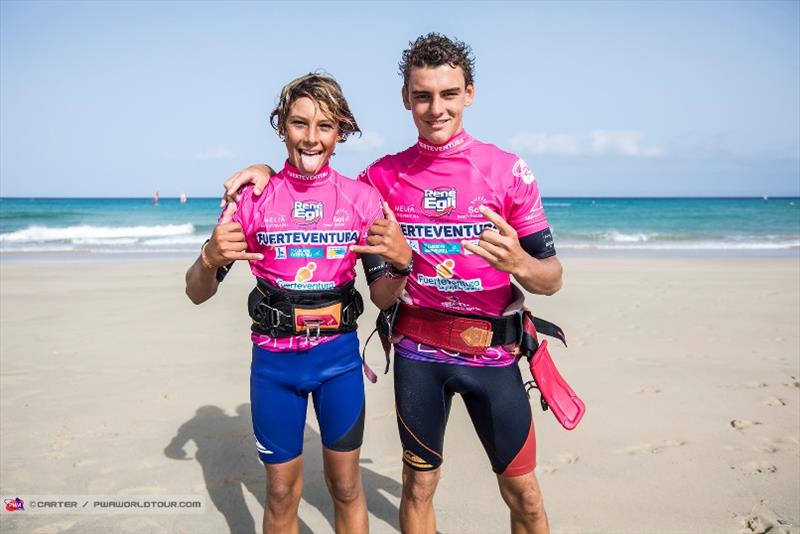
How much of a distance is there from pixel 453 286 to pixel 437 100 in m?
0.99

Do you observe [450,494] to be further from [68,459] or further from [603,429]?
[68,459]

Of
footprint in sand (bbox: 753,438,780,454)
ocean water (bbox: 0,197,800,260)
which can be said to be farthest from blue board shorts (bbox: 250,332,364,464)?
ocean water (bbox: 0,197,800,260)

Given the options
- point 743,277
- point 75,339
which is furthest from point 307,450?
point 743,277

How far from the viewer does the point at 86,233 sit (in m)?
35.2

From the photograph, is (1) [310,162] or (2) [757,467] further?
(2) [757,467]

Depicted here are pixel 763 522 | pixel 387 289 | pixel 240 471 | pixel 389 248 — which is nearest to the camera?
pixel 389 248

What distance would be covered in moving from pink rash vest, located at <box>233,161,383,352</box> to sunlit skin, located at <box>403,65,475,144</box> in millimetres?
479

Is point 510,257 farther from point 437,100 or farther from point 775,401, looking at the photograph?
point 775,401

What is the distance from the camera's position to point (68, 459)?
5066mm

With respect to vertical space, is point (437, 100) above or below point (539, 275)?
above

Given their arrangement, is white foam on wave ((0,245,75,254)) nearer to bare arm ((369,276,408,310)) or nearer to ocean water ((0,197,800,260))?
ocean water ((0,197,800,260))

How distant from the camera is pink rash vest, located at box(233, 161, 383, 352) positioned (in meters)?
3.19

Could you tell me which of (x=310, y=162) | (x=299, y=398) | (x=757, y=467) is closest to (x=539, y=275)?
(x=310, y=162)

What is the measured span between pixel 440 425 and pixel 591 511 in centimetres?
181
